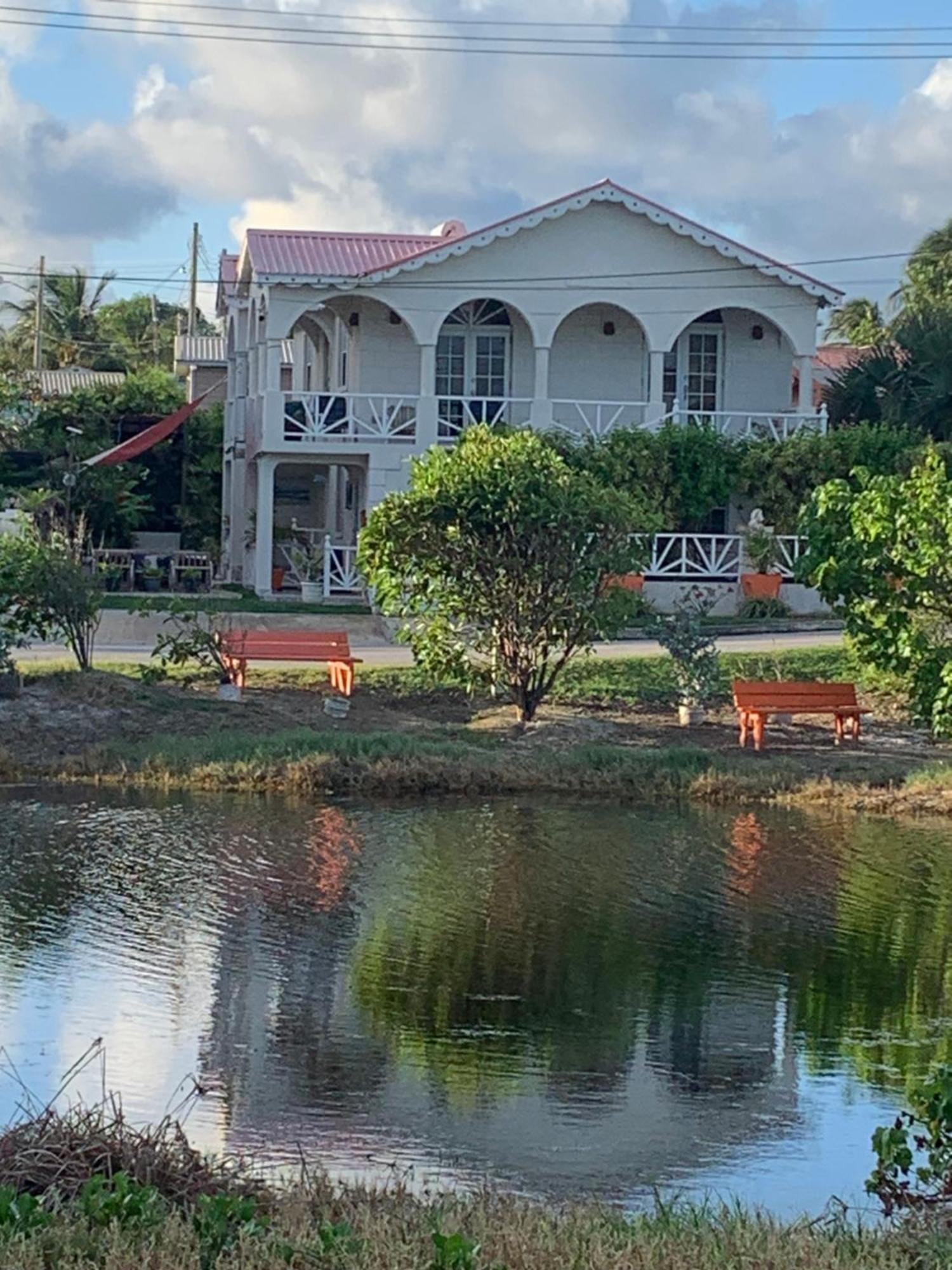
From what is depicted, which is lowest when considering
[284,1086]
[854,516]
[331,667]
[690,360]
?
[284,1086]

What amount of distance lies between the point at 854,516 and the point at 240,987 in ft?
35.5

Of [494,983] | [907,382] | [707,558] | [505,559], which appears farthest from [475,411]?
[494,983]

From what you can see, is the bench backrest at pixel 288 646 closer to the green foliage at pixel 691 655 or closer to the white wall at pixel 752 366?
the green foliage at pixel 691 655

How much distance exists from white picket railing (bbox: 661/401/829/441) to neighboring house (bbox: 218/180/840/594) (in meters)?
0.04

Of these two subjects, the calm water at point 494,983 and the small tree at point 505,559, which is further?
the small tree at point 505,559

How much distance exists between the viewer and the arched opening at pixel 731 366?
37.3 meters

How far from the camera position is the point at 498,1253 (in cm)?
651

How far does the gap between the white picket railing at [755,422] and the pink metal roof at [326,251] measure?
18.4ft

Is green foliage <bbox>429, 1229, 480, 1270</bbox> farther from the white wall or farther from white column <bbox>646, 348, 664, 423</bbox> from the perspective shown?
the white wall

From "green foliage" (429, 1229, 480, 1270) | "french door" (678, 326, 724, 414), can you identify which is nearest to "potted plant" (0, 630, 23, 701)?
"green foliage" (429, 1229, 480, 1270)

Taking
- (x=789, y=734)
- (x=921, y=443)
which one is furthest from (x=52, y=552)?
(x=921, y=443)

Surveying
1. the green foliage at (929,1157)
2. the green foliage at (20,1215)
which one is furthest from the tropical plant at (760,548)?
the green foliage at (20,1215)

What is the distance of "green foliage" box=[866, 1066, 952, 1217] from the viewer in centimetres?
752

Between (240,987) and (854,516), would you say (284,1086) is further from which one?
(854,516)
